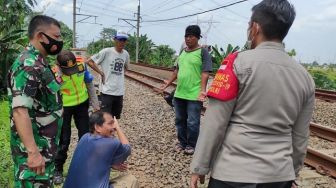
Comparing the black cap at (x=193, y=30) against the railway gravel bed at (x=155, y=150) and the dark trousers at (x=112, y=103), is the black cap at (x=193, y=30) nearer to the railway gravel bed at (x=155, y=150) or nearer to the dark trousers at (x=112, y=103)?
the dark trousers at (x=112, y=103)

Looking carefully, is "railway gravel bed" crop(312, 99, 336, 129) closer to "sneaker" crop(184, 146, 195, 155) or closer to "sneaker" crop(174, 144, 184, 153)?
"sneaker" crop(174, 144, 184, 153)

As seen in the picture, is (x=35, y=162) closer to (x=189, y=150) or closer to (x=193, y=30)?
(x=193, y=30)

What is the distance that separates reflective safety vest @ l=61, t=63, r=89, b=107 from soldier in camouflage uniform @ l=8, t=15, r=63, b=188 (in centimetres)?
174

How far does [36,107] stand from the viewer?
116 inches

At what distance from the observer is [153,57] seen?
4159cm

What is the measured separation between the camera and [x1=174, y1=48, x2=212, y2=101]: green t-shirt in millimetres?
5867

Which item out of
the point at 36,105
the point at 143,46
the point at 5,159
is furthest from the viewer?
the point at 143,46

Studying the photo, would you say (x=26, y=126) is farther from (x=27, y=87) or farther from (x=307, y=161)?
(x=307, y=161)

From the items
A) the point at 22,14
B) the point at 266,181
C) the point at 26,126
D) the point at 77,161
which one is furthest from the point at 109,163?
the point at 22,14

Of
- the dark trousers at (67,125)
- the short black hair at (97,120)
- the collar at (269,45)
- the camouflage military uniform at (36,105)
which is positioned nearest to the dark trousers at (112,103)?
the dark trousers at (67,125)

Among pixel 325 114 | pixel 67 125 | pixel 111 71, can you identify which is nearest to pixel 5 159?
pixel 67 125

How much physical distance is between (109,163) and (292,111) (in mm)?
1950

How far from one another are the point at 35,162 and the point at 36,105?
402 millimetres

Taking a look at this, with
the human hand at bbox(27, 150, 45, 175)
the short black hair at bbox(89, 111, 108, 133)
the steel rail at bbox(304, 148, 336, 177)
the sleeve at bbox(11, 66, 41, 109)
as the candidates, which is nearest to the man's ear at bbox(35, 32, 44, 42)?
the sleeve at bbox(11, 66, 41, 109)
